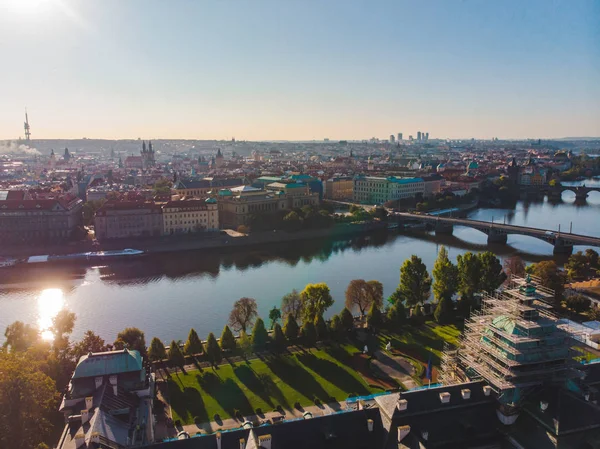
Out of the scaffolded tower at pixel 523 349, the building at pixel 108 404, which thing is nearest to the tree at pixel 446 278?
the scaffolded tower at pixel 523 349

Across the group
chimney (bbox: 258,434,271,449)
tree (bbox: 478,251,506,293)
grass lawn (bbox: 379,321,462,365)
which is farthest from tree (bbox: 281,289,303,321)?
chimney (bbox: 258,434,271,449)

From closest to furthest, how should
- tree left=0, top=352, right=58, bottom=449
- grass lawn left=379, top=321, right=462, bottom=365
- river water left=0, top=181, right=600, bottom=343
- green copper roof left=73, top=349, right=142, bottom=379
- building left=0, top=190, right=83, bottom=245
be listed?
tree left=0, top=352, right=58, bottom=449, green copper roof left=73, top=349, right=142, bottom=379, grass lawn left=379, top=321, right=462, bottom=365, river water left=0, top=181, right=600, bottom=343, building left=0, top=190, right=83, bottom=245

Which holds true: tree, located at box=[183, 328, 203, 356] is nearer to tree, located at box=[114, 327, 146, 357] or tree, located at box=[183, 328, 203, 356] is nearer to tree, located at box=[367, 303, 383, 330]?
tree, located at box=[114, 327, 146, 357]

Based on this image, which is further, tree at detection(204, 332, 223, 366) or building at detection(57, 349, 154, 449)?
tree at detection(204, 332, 223, 366)

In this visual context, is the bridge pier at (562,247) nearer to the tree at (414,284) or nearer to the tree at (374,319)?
the tree at (414,284)

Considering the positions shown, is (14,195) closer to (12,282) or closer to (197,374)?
(12,282)

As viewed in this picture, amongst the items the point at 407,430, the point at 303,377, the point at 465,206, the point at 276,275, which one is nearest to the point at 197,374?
the point at 303,377

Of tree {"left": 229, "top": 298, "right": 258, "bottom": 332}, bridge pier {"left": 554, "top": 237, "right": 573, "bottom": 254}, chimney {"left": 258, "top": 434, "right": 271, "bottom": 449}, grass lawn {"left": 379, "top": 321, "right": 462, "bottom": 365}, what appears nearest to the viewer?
chimney {"left": 258, "top": 434, "right": 271, "bottom": 449}
